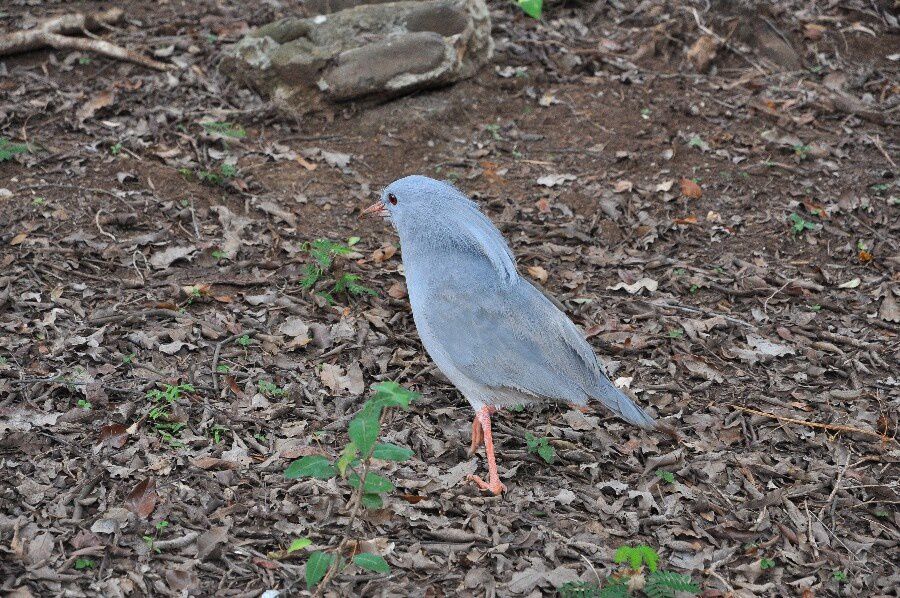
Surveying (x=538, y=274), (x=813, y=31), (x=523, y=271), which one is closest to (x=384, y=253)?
(x=523, y=271)

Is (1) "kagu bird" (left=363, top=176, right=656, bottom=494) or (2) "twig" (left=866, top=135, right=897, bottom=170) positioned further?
(2) "twig" (left=866, top=135, right=897, bottom=170)

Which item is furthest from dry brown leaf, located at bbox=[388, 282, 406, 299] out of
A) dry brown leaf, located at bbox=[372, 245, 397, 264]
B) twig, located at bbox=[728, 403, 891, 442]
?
twig, located at bbox=[728, 403, 891, 442]

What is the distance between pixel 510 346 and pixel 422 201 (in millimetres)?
900

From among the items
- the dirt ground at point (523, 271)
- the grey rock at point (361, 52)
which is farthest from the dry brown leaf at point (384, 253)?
the grey rock at point (361, 52)

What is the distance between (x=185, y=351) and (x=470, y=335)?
172 centimetres

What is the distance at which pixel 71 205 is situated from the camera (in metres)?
6.07

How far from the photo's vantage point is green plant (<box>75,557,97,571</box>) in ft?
12.2

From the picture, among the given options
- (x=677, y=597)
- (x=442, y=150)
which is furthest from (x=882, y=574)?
(x=442, y=150)

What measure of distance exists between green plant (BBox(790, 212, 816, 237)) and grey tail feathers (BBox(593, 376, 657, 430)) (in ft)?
9.43

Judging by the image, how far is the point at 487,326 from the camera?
14.9 feet

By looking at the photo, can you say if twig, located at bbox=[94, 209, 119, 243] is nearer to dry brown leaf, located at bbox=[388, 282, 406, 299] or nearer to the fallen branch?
dry brown leaf, located at bbox=[388, 282, 406, 299]

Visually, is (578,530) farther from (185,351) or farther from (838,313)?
(838,313)

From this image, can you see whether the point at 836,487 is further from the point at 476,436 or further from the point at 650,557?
the point at 476,436

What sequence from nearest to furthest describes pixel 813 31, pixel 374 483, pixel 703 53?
pixel 374 483 → pixel 703 53 → pixel 813 31
